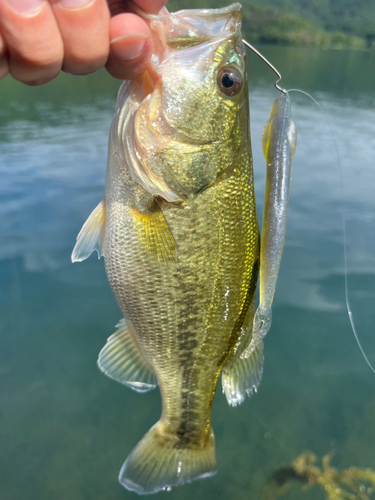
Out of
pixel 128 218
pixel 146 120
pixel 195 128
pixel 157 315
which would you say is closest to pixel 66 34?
pixel 146 120

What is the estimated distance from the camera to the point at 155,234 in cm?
138

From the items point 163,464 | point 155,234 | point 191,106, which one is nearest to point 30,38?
point 191,106

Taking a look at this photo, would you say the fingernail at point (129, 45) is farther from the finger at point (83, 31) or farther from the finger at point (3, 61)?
the finger at point (3, 61)

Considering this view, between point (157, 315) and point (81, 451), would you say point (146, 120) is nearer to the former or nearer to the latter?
point (157, 315)

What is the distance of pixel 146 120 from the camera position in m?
1.30

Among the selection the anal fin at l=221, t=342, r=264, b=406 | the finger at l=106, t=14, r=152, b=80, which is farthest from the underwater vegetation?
the finger at l=106, t=14, r=152, b=80

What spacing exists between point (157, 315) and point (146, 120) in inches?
29.3

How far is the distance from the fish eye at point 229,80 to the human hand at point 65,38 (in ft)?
1.15

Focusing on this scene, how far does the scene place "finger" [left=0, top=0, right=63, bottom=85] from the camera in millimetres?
784

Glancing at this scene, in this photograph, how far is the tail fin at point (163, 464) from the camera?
1.63m

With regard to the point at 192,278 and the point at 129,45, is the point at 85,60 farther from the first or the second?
the point at 192,278

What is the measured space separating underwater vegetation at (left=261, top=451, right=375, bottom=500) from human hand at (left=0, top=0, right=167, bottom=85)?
9.92 ft

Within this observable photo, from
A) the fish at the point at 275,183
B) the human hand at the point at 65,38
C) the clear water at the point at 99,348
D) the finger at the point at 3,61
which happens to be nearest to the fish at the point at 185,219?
the fish at the point at 275,183

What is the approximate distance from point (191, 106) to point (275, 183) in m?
0.41
